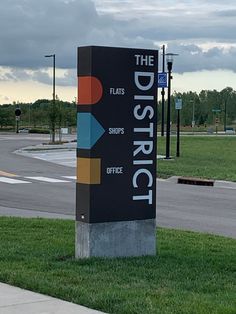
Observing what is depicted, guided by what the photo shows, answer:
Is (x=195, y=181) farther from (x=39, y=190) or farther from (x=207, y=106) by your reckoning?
(x=207, y=106)

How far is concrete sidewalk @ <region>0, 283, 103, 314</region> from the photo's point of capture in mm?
6199

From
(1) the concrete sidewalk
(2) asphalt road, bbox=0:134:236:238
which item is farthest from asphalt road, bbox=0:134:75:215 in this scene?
(1) the concrete sidewalk

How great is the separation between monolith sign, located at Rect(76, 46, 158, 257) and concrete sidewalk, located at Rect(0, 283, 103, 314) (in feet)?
5.96

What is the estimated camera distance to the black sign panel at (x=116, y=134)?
8.57m

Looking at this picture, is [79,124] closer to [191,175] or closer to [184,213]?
[184,213]

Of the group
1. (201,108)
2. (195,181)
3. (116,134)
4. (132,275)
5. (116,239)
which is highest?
(116,134)

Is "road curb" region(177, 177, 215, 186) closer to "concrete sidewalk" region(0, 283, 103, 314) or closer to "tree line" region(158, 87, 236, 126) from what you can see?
"concrete sidewalk" region(0, 283, 103, 314)

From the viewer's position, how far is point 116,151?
8.74m

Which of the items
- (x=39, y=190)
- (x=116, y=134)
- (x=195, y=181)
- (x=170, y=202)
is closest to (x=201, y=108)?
(x=195, y=181)

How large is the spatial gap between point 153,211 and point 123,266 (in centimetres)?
119

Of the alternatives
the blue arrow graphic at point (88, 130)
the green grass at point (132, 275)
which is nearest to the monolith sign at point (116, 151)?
the blue arrow graphic at point (88, 130)

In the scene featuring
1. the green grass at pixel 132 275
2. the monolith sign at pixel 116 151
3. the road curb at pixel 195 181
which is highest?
the monolith sign at pixel 116 151

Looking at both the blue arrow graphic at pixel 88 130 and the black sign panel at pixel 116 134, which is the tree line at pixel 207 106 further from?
the blue arrow graphic at pixel 88 130

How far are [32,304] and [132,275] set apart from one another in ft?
4.87
